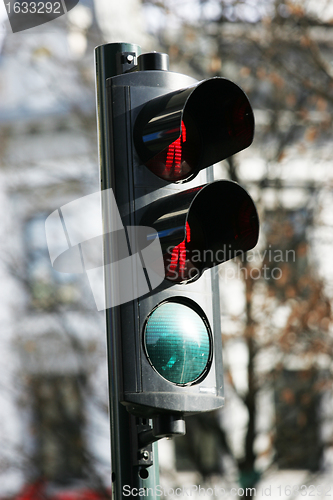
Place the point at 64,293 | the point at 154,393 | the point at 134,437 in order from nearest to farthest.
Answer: the point at 154,393 < the point at 134,437 < the point at 64,293

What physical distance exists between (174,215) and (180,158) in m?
0.38

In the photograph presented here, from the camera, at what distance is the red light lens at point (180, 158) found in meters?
2.57

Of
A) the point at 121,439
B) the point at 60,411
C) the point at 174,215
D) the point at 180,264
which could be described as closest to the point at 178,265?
the point at 180,264

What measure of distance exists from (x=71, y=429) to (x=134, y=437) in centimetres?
745

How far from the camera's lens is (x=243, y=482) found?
880 centimetres

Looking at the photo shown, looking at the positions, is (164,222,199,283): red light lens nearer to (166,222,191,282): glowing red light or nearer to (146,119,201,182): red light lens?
(166,222,191,282): glowing red light

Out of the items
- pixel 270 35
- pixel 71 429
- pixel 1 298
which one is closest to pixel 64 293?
pixel 1 298

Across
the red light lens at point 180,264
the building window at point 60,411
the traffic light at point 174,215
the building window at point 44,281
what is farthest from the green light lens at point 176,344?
the building window at point 44,281

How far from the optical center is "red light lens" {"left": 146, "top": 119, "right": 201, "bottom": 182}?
257 centimetres

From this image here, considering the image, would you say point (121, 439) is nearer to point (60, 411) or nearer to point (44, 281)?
point (60, 411)

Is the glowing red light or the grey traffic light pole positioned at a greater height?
the glowing red light

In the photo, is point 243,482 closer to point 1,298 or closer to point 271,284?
point 271,284

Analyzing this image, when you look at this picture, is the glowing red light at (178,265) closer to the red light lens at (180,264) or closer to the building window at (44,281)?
the red light lens at (180,264)

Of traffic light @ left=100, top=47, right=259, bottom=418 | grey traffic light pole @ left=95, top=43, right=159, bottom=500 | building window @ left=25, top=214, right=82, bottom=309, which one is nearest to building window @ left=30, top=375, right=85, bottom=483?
building window @ left=25, top=214, right=82, bottom=309
